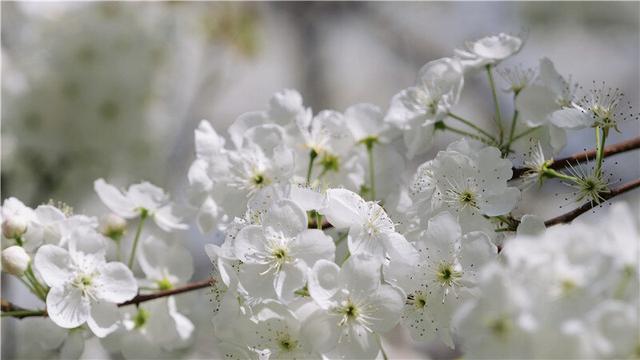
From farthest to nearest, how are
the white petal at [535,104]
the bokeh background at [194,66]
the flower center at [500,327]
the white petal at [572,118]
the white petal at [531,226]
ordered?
the bokeh background at [194,66]
the white petal at [535,104]
the white petal at [572,118]
the white petal at [531,226]
the flower center at [500,327]

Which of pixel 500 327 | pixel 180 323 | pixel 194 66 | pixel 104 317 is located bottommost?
pixel 194 66

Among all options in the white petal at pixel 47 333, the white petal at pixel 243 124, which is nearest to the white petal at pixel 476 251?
the white petal at pixel 243 124

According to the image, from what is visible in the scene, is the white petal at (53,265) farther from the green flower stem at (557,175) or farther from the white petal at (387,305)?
the green flower stem at (557,175)

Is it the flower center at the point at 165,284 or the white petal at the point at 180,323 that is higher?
the flower center at the point at 165,284

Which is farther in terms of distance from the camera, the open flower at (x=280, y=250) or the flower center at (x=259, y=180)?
the flower center at (x=259, y=180)

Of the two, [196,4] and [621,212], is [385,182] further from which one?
[196,4]

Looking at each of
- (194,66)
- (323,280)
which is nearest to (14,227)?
(323,280)

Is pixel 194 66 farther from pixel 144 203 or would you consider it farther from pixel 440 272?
pixel 440 272
